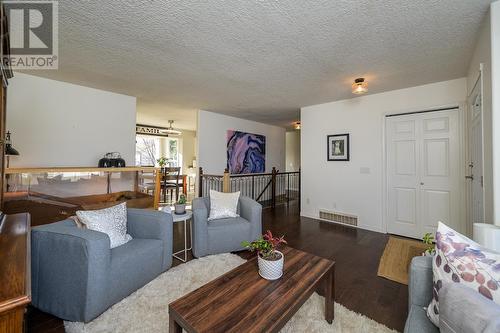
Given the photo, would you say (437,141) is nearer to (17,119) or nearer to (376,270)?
(376,270)

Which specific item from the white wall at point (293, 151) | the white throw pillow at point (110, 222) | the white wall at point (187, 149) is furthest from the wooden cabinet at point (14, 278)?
the white wall at point (293, 151)

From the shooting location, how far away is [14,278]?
2.81 feet

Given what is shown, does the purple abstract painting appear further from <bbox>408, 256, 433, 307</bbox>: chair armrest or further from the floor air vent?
<bbox>408, 256, 433, 307</bbox>: chair armrest

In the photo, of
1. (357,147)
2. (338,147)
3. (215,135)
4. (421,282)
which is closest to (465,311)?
(421,282)

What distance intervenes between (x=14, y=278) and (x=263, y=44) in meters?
2.41

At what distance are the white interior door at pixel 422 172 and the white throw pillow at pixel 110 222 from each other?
4.08m

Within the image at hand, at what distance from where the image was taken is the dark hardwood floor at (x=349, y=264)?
65.3 inches

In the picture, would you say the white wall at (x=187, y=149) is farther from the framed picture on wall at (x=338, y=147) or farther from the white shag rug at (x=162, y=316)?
the white shag rug at (x=162, y=316)

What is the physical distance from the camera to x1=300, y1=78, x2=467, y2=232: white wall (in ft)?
11.0

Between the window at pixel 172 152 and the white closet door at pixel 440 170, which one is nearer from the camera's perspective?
the white closet door at pixel 440 170

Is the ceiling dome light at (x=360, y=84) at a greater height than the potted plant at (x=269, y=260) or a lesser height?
greater

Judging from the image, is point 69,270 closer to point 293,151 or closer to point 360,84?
point 360,84

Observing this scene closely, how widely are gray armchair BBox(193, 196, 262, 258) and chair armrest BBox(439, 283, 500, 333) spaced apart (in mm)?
2051

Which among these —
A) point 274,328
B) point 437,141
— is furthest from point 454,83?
point 274,328
